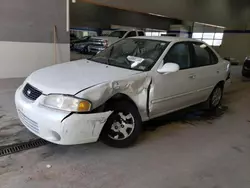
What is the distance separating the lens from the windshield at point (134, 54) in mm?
3479

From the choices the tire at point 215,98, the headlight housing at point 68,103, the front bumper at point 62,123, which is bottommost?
the tire at point 215,98

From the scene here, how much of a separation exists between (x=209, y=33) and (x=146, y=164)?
623 inches

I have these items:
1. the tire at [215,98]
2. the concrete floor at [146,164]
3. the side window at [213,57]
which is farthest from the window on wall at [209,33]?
the concrete floor at [146,164]

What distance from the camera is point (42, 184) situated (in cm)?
238

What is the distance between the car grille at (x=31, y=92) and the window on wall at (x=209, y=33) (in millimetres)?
13408

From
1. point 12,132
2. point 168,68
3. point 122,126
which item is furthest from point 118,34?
point 122,126

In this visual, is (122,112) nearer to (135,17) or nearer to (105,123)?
(105,123)

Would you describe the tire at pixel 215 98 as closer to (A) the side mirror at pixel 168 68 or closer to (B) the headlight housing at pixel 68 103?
(A) the side mirror at pixel 168 68

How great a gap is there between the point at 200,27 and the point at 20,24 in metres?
12.2

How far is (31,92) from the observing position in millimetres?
2939

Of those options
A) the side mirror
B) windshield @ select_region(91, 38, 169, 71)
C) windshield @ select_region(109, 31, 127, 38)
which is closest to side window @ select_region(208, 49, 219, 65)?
windshield @ select_region(91, 38, 169, 71)

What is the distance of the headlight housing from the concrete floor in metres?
0.63

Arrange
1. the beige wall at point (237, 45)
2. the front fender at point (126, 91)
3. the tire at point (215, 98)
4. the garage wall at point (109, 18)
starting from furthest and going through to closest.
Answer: the beige wall at point (237, 45), the garage wall at point (109, 18), the tire at point (215, 98), the front fender at point (126, 91)

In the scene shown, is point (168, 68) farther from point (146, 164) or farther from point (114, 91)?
point (146, 164)
